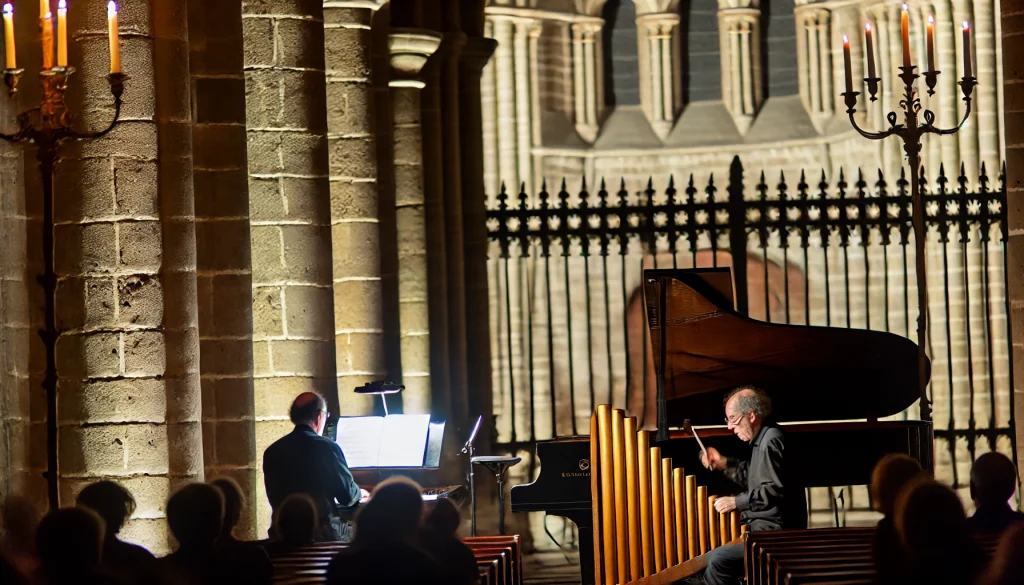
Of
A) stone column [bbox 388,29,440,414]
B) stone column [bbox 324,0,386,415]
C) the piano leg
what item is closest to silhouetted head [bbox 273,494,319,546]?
the piano leg

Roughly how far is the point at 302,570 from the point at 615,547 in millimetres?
2959

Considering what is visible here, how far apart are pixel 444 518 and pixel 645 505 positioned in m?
2.78

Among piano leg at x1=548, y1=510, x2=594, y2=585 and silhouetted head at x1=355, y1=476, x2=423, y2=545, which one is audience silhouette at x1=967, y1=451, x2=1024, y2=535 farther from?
piano leg at x1=548, y1=510, x2=594, y2=585

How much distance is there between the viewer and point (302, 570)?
5453 mm

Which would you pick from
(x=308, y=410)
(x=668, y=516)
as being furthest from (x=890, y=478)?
(x=308, y=410)

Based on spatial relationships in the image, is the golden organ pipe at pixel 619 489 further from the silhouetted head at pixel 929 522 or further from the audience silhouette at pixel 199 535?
the silhouetted head at pixel 929 522

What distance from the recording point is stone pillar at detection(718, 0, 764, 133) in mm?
21000

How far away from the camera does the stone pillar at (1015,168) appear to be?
866 centimetres

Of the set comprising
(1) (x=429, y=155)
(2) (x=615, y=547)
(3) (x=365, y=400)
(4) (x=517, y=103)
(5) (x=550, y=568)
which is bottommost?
(5) (x=550, y=568)

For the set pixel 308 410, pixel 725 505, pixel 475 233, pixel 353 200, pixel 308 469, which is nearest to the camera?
pixel 308 469

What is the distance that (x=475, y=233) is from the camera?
13.0 m

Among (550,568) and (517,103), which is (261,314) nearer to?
(550,568)

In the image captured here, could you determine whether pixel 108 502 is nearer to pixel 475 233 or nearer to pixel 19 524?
pixel 19 524

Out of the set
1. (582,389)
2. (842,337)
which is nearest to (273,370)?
(842,337)
